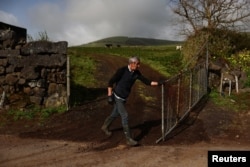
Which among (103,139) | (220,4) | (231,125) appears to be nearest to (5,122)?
(103,139)

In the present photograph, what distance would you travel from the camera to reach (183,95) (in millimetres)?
15078

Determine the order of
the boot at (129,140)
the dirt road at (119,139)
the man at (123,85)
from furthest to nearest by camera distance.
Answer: the man at (123,85)
the boot at (129,140)
the dirt road at (119,139)

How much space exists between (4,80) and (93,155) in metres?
6.05

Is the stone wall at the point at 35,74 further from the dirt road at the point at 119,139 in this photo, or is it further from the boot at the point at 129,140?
the boot at the point at 129,140

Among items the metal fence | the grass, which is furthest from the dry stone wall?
the grass

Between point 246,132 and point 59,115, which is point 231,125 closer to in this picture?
point 246,132

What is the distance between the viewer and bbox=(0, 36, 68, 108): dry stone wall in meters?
13.6

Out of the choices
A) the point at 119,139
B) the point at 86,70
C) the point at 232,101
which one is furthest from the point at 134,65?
the point at 86,70

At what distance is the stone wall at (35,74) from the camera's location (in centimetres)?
1362

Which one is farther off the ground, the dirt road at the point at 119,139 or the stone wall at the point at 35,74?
the stone wall at the point at 35,74

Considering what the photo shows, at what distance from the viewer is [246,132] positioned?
1151 cm

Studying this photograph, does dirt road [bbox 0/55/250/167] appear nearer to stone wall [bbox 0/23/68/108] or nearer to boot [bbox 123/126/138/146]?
boot [bbox 123/126/138/146]

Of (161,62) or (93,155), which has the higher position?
(161,62)

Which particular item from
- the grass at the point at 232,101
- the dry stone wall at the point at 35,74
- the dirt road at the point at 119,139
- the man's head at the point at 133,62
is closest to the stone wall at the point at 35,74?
the dry stone wall at the point at 35,74
